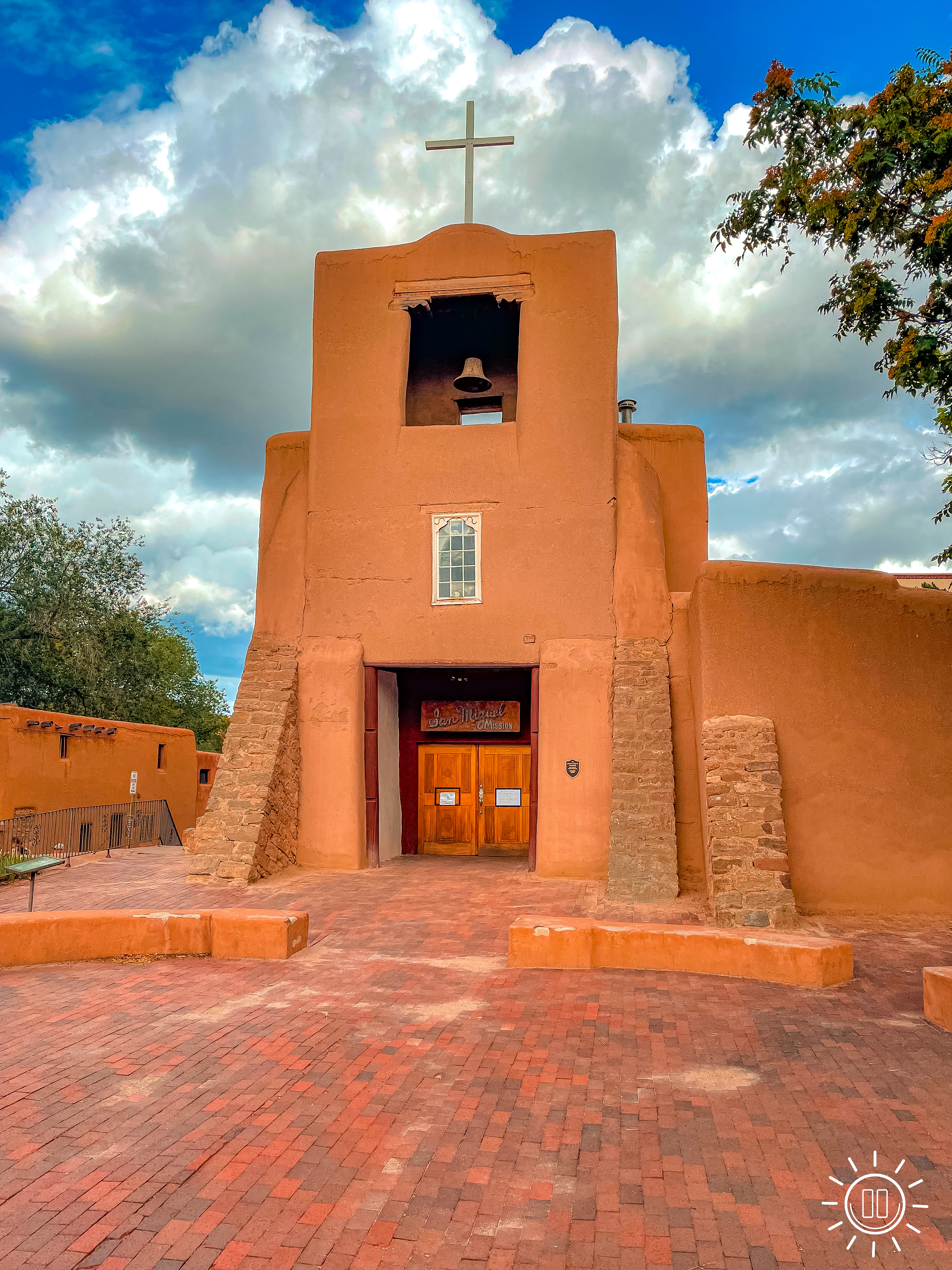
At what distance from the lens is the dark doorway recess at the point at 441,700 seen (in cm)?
1741

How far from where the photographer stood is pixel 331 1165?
15.2 ft

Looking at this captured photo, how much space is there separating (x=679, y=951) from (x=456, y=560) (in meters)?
8.30

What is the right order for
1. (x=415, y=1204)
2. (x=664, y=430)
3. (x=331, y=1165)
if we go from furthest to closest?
1. (x=664, y=430)
2. (x=331, y=1165)
3. (x=415, y=1204)

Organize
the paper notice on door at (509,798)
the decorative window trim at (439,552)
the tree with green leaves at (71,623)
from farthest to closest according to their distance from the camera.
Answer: the tree with green leaves at (71,623)
the paper notice on door at (509,798)
the decorative window trim at (439,552)

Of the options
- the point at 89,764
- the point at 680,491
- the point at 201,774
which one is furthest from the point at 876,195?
the point at 201,774

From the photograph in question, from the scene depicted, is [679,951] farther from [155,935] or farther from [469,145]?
[469,145]

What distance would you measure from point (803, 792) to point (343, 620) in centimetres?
806

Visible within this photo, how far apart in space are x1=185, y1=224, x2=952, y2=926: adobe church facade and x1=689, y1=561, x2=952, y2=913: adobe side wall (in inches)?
1.2

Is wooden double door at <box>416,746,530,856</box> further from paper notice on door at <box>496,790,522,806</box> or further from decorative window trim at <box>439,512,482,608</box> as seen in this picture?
decorative window trim at <box>439,512,482,608</box>

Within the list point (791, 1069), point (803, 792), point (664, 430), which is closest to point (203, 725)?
point (664, 430)

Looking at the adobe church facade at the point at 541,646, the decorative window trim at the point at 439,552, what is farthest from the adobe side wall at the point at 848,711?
the decorative window trim at the point at 439,552

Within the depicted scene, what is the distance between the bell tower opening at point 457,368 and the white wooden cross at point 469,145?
1.97 metres

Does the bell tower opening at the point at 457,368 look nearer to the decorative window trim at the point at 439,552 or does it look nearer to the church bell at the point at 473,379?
the church bell at the point at 473,379

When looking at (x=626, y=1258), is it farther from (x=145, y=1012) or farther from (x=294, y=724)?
(x=294, y=724)
